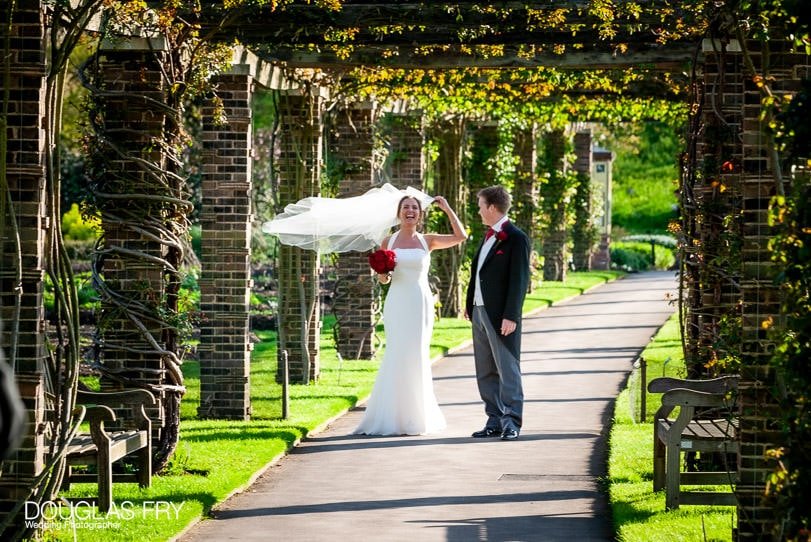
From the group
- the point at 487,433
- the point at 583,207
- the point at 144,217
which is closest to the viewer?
the point at 144,217

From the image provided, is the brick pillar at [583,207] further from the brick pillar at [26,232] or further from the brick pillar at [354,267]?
the brick pillar at [26,232]

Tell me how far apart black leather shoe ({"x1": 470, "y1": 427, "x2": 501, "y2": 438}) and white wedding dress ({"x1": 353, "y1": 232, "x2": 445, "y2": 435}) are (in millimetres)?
515

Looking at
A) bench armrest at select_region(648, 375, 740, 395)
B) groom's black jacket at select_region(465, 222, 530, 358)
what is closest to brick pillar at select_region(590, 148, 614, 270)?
groom's black jacket at select_region(465, 222, 530, 358)

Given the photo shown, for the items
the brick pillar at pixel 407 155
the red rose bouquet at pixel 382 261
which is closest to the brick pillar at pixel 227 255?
the red rose bouquet at pixel 382 261

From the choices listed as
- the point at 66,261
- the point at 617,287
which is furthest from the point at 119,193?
the point at 617,287

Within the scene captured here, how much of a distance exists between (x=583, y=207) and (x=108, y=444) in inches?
1234

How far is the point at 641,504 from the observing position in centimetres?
900

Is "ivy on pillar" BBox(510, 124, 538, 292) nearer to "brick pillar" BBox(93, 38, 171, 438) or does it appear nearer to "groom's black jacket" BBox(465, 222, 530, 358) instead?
"groom's black jacket" BBox(465, 222, 530, 358)

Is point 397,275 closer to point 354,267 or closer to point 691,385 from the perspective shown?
point 691,385

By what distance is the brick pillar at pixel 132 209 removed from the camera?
1020cm

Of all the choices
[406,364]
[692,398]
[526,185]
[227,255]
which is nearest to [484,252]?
[406,364]

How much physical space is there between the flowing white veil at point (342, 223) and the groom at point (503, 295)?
1367 mm

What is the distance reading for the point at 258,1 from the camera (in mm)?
9664

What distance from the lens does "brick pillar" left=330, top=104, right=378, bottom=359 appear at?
18203 mm
